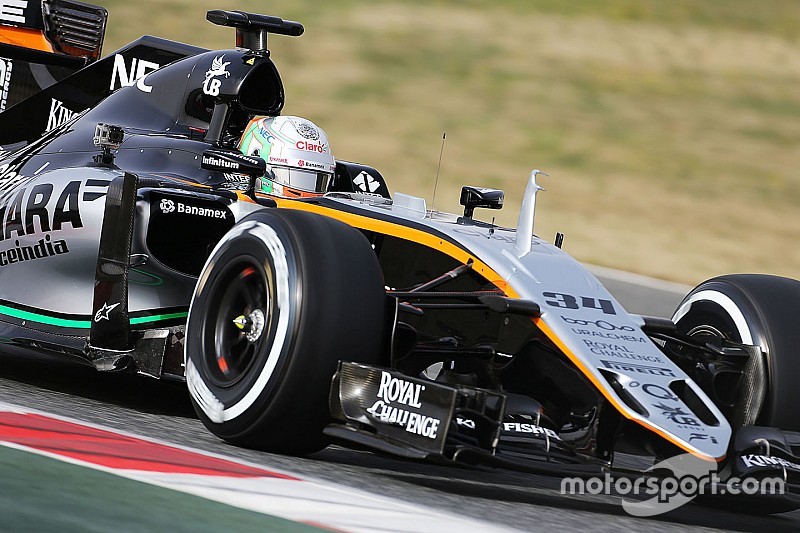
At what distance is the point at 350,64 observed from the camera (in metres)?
19.9

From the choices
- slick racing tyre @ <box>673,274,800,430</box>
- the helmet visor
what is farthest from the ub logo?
slick racing tyre @ <box>673,274,800,430</box>

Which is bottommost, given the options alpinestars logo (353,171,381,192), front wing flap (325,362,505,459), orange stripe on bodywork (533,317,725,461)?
front wing flap (325,362,505,459)

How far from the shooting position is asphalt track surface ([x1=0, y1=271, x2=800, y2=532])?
14.7ft

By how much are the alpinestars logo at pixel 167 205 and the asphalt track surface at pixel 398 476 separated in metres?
0.93

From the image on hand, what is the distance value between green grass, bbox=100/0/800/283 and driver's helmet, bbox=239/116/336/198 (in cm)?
781

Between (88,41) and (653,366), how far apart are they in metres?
5.07

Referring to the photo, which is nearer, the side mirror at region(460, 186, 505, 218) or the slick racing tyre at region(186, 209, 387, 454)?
the slick racing tyre at region(186, 209, 387, 454)

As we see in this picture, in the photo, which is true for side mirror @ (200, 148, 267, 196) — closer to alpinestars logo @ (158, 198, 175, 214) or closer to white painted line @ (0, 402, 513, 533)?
alpinestars logo @ (158, 198, 175, 214)

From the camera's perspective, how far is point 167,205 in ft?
19.4

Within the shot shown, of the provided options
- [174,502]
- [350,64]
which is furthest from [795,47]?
[174,502]

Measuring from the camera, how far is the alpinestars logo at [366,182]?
7.36m

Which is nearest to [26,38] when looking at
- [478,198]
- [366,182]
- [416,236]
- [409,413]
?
[366,182]

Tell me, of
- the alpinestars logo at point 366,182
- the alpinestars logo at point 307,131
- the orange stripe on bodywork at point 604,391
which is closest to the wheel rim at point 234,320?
the orange stripe on bodywork at point 604,391

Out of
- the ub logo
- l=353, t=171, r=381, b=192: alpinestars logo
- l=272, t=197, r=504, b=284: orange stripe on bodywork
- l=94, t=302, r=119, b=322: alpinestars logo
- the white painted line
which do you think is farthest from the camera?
l=353, t=171, r=381, b=192: alpinestars logo
